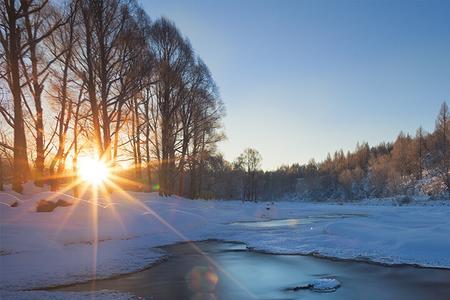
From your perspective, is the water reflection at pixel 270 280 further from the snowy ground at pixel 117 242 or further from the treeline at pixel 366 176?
the treeline at pixel 366 176

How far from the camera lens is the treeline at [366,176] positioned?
77.2 metres

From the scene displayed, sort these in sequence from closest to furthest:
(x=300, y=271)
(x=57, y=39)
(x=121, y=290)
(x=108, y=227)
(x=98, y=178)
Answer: (x=121, y=290) → (x=300, y=271) → (x=108, y=227) → (x=57, y=39) → (x=98, y=178)

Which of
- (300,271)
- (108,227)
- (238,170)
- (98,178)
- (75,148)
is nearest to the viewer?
(300,271)

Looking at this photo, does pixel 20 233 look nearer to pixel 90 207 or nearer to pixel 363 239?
pixel 90 207

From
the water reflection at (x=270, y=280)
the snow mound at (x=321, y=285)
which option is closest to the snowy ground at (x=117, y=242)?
the water reflection at (x=270, y=280)

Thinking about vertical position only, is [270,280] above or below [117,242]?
below

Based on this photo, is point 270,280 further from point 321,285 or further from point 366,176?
point 366,176

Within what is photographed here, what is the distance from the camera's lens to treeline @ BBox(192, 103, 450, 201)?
7725 centimetres

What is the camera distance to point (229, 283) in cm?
962

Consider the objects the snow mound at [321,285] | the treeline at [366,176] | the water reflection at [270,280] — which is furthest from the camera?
the treeline at [366,176]

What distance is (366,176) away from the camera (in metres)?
145

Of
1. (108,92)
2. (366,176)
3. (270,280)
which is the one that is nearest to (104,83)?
(108,92)

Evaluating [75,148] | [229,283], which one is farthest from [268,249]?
[75,148]

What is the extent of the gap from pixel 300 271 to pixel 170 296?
12.4ft
